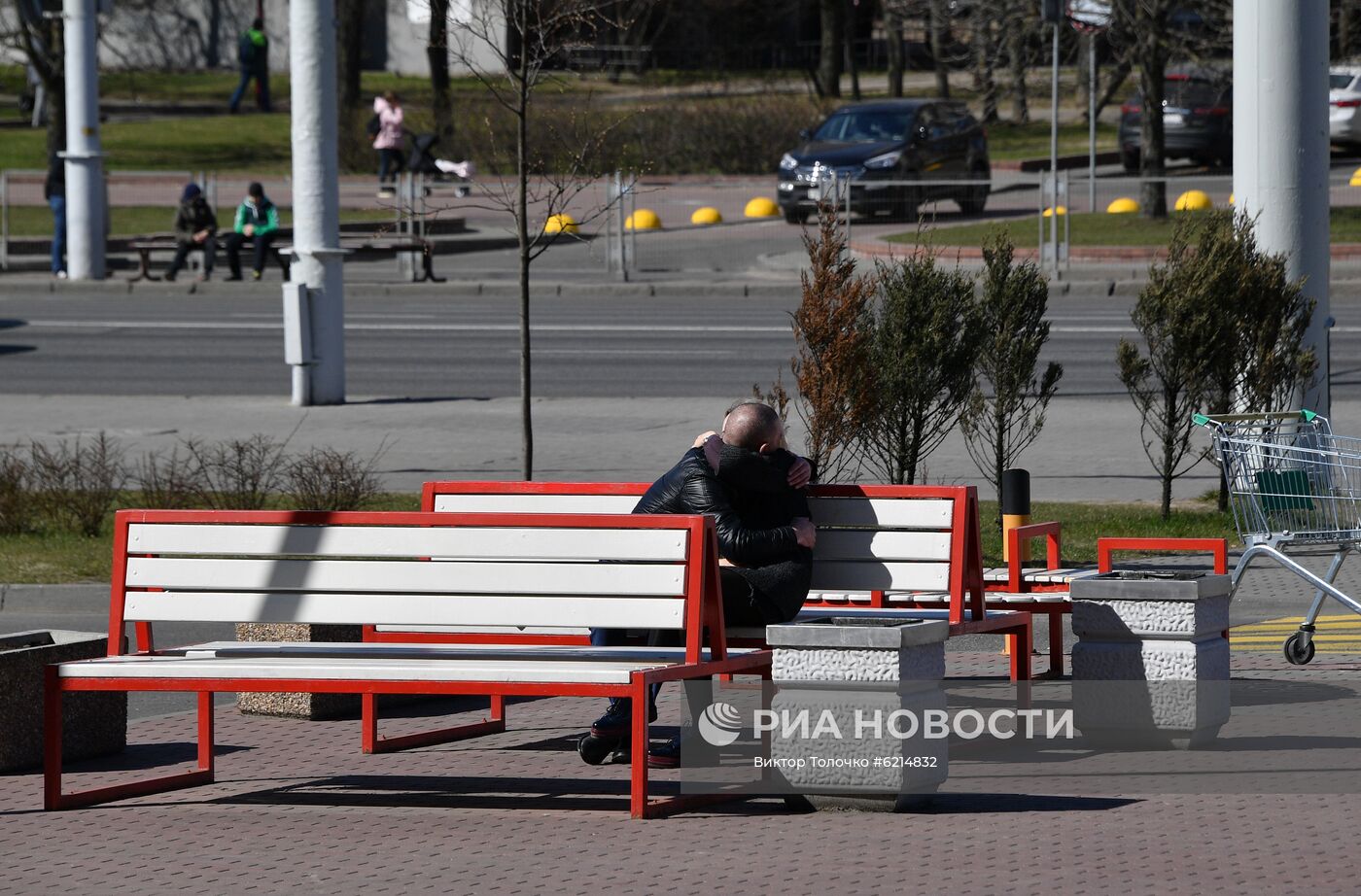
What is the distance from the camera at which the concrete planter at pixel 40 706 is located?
745 cm

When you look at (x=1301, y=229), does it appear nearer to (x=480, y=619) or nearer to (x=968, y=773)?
(x=968, y=773)

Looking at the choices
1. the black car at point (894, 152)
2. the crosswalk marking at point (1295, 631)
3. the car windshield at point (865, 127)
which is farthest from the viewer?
the car windshield at point (865, 127)

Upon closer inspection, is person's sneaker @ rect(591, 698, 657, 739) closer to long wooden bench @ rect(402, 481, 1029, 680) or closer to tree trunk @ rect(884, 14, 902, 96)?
long wooden bench @ rect(402, 481, 1029, 680)

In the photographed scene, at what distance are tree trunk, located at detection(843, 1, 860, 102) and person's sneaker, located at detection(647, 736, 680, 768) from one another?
1996 inches

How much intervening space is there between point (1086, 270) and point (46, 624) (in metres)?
21.3

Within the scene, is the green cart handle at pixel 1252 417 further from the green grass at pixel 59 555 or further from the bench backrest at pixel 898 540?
the green grass at pixel 59 555

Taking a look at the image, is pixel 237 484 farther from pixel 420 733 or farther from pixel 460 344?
pixel 460 344

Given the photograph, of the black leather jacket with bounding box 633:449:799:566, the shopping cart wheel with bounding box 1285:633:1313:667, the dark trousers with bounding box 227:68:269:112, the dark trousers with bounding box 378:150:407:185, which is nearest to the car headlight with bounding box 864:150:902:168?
the dark trousers with bounding box 378:150:407:185

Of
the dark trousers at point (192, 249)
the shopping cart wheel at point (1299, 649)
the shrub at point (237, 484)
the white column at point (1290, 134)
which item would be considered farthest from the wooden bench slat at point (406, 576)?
the dark trousers at point (192, 249)

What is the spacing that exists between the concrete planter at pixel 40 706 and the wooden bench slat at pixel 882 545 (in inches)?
100

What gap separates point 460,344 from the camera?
24.3 metres

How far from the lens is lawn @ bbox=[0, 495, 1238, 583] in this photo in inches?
435

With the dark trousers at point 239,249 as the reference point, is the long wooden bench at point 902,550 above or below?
below

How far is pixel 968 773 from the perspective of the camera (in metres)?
7.23
